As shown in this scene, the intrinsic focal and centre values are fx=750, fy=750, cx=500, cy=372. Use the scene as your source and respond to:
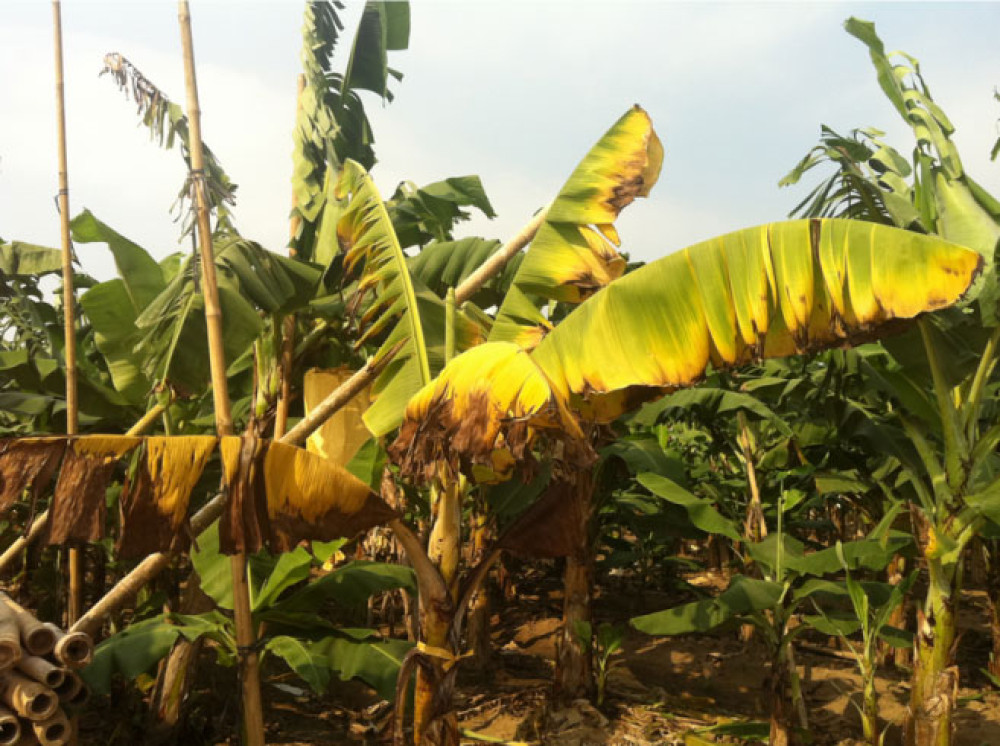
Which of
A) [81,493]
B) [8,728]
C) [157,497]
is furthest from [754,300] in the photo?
[8,728]

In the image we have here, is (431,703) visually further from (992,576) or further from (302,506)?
(992,576)

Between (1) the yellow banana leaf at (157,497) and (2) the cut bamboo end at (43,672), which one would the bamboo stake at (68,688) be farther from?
(1) the yellow banana leaf at (157,497)

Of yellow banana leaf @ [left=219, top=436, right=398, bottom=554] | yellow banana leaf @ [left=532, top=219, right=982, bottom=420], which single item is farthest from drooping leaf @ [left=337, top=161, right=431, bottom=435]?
yellow banana leaf @ [left=532, top=219, right=982, bottom=420]

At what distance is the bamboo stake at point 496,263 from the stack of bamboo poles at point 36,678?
2580 mm

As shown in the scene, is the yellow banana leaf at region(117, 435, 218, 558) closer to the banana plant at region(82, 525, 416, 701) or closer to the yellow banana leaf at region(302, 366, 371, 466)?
the banana plant at region(82, 525, 416, 701)

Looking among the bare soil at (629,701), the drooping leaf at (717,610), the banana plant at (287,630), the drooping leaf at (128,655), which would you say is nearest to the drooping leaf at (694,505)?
the drooping leaf at (717,610)

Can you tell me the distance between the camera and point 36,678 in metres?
3.43

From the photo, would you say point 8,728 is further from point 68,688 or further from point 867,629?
point 867,629

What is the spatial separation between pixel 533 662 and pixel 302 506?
249 inches

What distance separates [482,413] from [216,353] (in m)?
1.42

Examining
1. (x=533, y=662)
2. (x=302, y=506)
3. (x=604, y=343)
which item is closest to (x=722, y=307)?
(x=604, y=343)

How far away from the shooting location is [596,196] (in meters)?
3.99

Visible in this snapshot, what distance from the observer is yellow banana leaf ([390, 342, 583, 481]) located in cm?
288

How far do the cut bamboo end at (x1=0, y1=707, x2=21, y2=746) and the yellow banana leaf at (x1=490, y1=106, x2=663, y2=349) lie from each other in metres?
2.88
